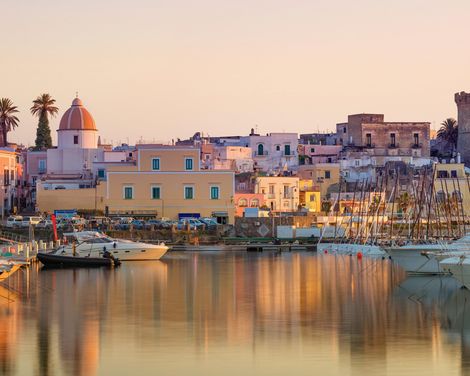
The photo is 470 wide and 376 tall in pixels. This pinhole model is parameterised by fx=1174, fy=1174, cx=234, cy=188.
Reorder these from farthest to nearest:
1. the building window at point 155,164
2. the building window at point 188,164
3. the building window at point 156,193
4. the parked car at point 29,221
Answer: the building window at point 156,193 < the building window at point 188,164 < the building window at point 155,164 < the parked car at point 29,221

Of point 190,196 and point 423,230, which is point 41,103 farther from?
point 423,230

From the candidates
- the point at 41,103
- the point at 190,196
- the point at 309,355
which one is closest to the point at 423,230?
the point at 190,196

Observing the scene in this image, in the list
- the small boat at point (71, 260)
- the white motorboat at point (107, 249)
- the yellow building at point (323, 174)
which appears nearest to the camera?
the small boat at point (71, 260)

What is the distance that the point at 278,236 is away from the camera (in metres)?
96.1

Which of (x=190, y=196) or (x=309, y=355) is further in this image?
(x=190, y=196)

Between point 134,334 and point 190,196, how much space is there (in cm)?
6041

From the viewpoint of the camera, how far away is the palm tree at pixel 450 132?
448 ft

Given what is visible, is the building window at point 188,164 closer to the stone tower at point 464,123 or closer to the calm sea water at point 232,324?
the calm sea water at point 232,324

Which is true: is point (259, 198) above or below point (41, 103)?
below

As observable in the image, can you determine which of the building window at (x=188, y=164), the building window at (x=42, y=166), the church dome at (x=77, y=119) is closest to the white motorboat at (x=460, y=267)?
the building window at (x=188, y=164)

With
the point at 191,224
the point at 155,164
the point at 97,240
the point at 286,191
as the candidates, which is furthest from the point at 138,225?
the point at 286,191

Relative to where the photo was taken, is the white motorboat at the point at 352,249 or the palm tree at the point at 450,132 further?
the palm tree at the point at 450,132

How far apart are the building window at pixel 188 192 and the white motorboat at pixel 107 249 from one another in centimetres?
2255

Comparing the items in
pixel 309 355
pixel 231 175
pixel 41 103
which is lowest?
pixel 309 355
